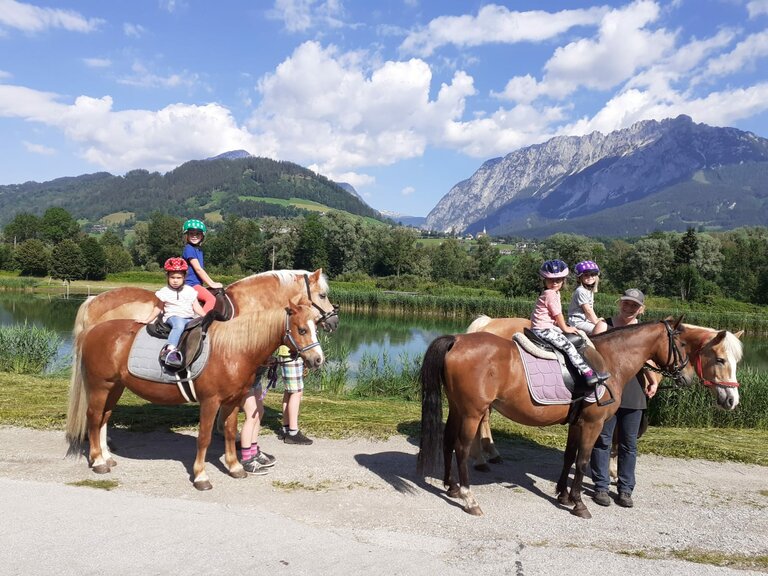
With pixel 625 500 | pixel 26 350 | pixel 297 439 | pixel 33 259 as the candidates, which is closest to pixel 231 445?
pixel 297 439

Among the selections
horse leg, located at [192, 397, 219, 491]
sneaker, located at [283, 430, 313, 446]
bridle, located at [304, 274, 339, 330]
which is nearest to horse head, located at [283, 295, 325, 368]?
bridle, located at [304, 274, 339, 330]

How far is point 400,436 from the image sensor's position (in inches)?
280

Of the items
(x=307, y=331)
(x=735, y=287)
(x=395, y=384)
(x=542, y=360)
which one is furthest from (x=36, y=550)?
(x=735, y=287)

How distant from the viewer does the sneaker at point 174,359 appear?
496 cm

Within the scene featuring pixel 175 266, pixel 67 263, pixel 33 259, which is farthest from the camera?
pixel 33 259

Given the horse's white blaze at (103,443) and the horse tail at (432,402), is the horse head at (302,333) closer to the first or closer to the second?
the horse tail at (432,402)

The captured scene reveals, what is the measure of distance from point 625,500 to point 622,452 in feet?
1.57

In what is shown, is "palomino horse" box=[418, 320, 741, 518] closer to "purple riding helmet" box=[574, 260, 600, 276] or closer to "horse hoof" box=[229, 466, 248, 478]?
"purple riding helmet" box=[574, 260, 600, 276]

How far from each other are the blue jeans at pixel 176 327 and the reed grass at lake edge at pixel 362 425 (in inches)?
100

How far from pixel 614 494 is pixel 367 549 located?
9.88 feet

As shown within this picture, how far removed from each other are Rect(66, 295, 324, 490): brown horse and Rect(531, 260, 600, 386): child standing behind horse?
2.21 meters

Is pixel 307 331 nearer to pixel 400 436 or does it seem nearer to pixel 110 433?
pixel 400 436

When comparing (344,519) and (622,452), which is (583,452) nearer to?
(622,452)

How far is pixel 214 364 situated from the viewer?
5.12 meters
